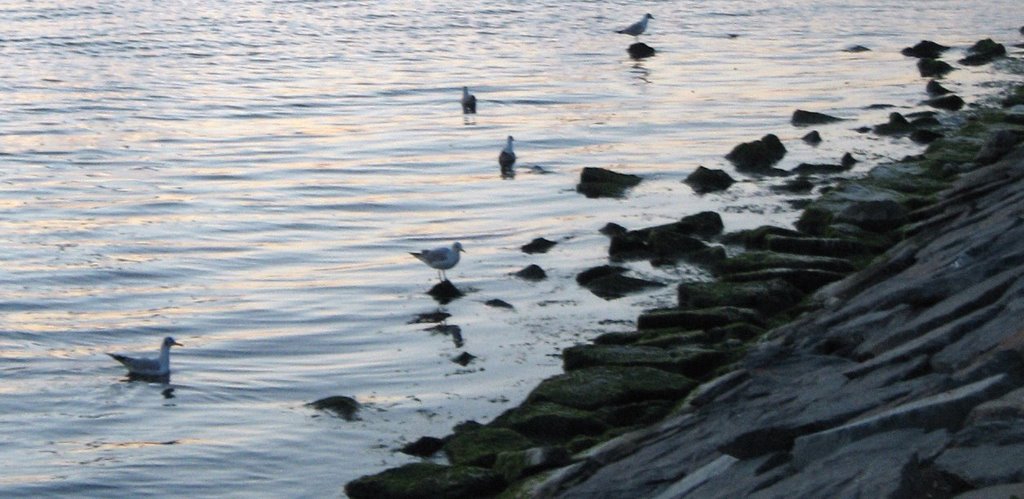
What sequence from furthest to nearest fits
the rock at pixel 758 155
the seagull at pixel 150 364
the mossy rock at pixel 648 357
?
the rock at pixel 758 155
the seagull at pixel 150 364
the mossy rock at pixel 648 357

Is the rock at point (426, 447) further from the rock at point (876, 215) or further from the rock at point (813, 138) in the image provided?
the rock at point (813, 138)

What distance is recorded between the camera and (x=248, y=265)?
15688 millimetres

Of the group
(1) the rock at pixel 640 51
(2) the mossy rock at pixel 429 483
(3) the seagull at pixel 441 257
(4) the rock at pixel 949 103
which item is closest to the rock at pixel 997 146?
(4) the rock at pixel 949 103

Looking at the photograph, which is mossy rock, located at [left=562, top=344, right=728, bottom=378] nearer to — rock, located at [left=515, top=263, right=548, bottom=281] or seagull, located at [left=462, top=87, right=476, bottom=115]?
rock, located at [left=515, top=263, right=548, bottom=281]

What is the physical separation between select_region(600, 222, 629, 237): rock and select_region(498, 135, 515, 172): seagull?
4.67 m

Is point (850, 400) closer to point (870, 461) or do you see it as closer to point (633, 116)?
point (870, 461)

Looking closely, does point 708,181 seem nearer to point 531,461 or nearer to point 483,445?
point 483,445

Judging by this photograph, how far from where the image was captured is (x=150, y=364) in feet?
38.7

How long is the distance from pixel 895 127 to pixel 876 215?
791 cm

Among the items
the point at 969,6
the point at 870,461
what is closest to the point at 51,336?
the point at 870,461

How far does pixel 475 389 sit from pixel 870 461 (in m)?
5.57

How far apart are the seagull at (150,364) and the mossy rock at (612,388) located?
316cm

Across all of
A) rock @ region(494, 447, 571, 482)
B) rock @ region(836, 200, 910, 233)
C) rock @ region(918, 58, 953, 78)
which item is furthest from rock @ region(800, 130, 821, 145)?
rock @ region(494, 447, 571, 482)

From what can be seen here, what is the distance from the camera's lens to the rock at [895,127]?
22406mm
